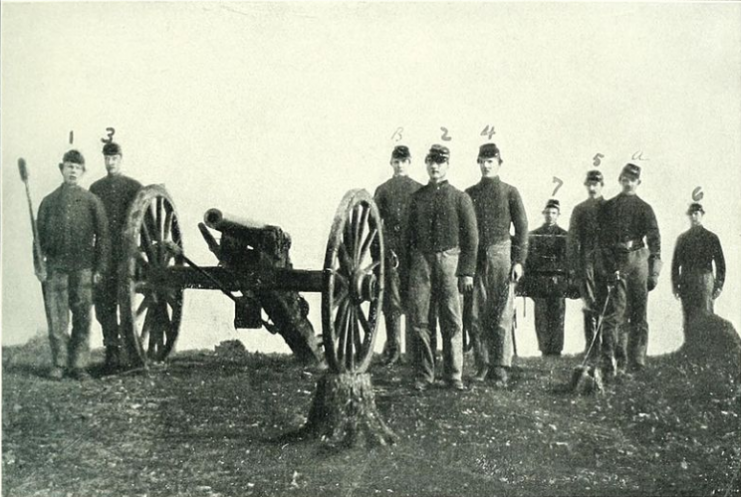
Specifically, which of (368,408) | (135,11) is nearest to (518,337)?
(368,408)

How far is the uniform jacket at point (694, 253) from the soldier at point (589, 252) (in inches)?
20.7

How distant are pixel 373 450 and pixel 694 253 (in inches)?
104

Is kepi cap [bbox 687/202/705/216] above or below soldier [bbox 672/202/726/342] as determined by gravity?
above

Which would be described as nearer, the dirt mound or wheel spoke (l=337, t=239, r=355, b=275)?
wheel spoke (l=337, t=239, r=355, b=275)

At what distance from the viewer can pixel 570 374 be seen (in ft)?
20.2

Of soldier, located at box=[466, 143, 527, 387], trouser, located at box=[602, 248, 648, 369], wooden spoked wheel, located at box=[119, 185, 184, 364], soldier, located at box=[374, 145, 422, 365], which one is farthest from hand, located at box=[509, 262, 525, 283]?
wooden spoked wheel, located at box=[119, 185, 184, 364]

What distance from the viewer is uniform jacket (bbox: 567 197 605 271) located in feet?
20.4

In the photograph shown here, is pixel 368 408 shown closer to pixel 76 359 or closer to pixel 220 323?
pixel 220 323

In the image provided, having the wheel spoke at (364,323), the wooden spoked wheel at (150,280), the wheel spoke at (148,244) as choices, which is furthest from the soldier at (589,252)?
the wheel spoke at (148,244)

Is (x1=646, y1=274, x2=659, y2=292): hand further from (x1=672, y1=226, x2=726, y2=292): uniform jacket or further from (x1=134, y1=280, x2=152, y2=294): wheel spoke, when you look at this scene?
(x1=134, y1=280, x2=152, y2=294): wheel spoke

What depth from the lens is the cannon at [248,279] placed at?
5.97m

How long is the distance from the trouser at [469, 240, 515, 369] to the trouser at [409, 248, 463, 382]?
142 millimetres

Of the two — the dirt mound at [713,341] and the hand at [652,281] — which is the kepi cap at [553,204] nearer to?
the hand at [652,281]

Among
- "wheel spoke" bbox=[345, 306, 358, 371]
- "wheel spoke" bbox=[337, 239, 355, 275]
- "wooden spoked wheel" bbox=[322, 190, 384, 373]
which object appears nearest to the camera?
"wooden spoked wheel" bbox=[322, 190, 384, 373]
